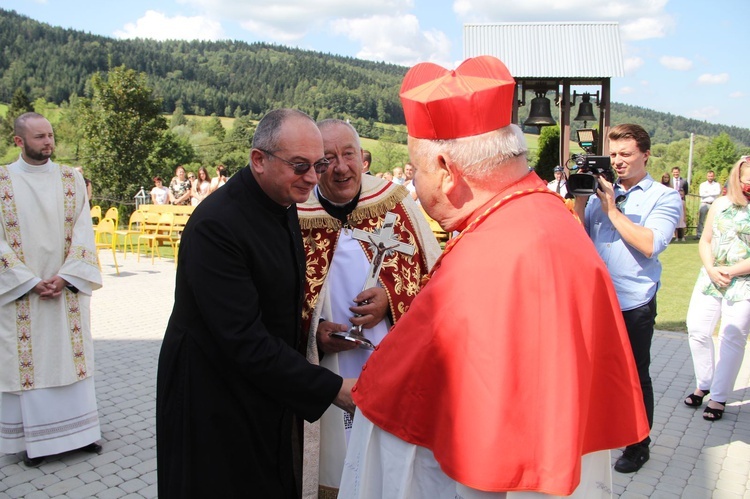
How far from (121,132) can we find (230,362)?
33.3 m

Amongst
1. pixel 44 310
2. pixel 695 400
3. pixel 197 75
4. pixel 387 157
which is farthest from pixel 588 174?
pixel 197 75

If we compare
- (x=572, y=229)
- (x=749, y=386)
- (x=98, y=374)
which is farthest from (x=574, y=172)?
(x=98, y=374)

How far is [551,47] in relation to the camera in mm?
13383

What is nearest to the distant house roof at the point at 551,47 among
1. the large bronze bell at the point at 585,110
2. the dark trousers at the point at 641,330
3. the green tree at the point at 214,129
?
the large bronze bell at the point at 585,110

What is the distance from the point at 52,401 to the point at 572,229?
413cm

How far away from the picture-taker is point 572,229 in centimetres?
151

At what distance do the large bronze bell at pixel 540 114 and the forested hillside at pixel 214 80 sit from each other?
153ft

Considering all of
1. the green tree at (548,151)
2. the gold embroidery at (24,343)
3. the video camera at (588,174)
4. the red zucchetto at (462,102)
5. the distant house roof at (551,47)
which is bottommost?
the gold embroidery at (24,343)

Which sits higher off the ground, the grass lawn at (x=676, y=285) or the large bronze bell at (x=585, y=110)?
the large bronze bell at (x=585, y=110)

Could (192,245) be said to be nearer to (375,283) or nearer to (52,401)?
(375,283)

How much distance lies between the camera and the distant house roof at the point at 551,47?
1302 cm

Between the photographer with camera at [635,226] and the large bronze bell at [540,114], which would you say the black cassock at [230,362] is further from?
the large bronze bell at [540,114]

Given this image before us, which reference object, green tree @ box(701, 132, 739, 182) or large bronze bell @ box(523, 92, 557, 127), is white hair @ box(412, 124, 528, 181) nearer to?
large bronze bell @ box(523, 92, 557, 127)

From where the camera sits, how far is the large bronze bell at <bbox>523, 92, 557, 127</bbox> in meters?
11.4
